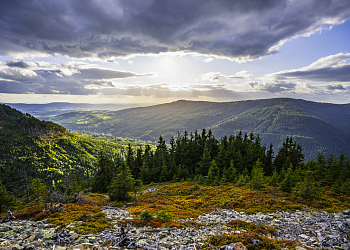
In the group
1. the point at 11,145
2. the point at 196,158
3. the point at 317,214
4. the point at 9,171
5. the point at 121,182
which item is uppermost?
the point at 317,214

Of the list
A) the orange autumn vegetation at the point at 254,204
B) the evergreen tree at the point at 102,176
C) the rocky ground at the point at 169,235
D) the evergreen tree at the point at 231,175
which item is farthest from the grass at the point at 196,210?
the evergreen tree at the point at 102,176

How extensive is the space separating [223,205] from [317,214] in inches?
411

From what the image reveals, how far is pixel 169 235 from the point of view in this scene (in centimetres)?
1280

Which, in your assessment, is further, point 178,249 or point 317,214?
point 317,214

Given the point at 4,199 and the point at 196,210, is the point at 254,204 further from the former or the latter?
the point at 4,199

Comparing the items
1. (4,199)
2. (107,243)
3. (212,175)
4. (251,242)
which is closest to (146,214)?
(107,243)

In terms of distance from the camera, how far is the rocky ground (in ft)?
34.2

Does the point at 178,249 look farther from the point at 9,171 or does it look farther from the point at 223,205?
the point at 9,171

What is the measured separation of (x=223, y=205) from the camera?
72.0 feet

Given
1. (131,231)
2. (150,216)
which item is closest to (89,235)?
(131,231)

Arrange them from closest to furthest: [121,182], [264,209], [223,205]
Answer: [264,209]
[223,205]
[121,182]

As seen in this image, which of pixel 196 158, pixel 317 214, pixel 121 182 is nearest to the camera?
pixel 317 214

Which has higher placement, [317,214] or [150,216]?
[317,214]

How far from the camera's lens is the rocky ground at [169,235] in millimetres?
10422
